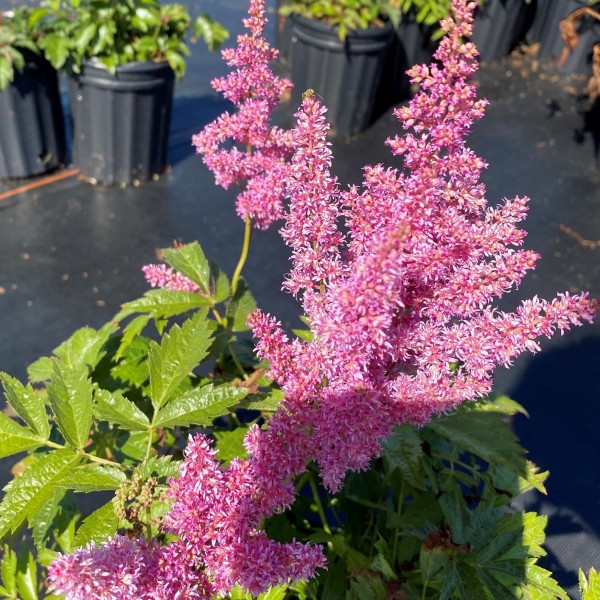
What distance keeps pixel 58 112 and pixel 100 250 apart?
1032mm

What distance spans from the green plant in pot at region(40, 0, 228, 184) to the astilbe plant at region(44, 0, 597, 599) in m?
3.00

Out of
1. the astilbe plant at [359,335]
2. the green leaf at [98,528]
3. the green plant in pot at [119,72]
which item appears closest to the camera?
the astilbe plant at [359,335]

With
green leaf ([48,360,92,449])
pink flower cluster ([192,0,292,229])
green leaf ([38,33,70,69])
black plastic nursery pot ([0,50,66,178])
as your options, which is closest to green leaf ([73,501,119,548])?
green leaf ([48,360,92,449])

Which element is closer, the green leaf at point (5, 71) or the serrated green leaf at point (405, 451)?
the serrated green leaf at point (405, 451)

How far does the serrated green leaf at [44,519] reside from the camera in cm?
147

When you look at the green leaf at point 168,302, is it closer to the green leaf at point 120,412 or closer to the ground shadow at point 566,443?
the green leaf at point 120,412

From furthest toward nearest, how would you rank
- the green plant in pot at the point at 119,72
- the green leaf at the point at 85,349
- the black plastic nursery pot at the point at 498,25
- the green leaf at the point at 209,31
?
the black plastic nursery pot at the point at 498,25 < the green leaf at the point at 209,31 < the green plant in pot at the point at 119,72 < the green leaf at the point at 85,349

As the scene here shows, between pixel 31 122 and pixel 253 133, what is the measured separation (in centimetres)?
272

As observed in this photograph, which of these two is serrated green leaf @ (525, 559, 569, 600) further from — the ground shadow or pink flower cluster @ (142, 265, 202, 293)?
pink flower cluster @ (142, 265, 202, 293)

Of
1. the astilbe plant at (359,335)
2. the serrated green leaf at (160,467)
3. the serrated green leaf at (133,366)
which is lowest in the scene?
the serrated green leaf at (133,366)

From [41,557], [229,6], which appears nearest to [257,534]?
[41,557]

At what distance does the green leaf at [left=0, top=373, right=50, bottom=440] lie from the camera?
137cm

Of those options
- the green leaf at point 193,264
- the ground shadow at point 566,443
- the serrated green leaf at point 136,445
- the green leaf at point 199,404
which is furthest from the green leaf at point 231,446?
the ground shadow at point 566,443

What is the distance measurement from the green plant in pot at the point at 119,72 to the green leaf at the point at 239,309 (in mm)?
2341
